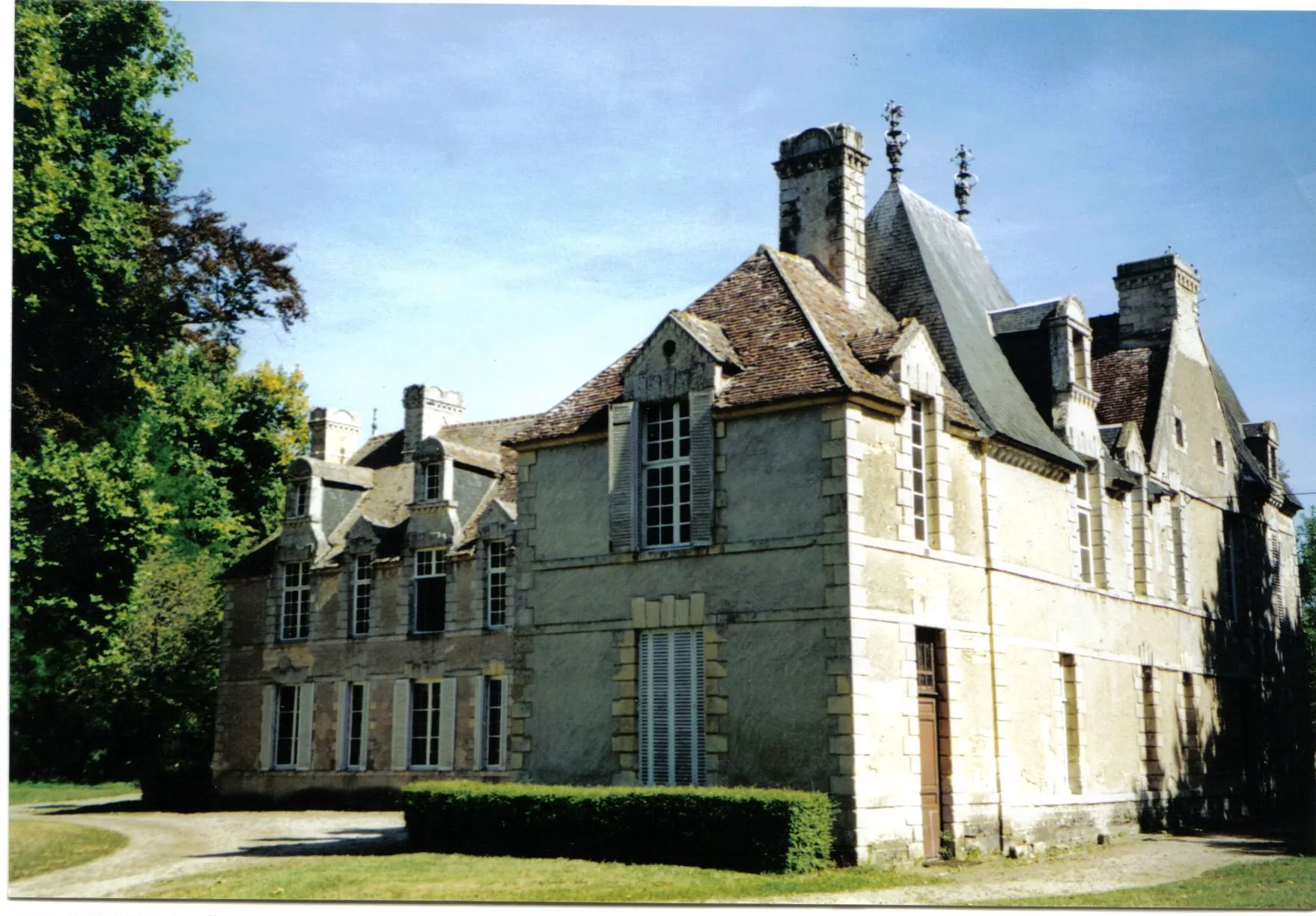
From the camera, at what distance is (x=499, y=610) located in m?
30.4

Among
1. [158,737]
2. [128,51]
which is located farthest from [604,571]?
[158,737]

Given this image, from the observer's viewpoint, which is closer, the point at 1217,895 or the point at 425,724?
the point at 1217,895

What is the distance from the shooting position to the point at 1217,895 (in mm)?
15531

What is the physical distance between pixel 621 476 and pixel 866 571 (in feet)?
12.5

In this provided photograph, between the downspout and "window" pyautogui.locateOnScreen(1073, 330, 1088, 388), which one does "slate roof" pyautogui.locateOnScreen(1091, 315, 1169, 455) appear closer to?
"window" pyautogui.locateOnScreen(1073, 330, 1088, 388)

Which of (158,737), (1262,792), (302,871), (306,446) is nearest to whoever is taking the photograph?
(302,871)

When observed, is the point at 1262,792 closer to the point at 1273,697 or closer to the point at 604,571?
the point at 1273,697

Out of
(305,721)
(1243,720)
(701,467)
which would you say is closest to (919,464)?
(701,467)

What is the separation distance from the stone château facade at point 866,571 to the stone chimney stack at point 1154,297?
8 centimetres

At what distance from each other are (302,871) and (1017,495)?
12133 millimetres

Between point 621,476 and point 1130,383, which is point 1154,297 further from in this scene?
point 621,476

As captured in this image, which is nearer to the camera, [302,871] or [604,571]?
[302,871]

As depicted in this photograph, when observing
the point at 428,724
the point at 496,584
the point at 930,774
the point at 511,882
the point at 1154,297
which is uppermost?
the point at 1154,297

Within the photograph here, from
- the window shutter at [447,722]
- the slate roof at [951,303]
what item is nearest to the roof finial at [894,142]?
the slate roof at [951,303]
